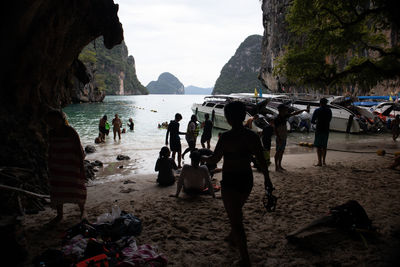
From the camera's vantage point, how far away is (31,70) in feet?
16.7

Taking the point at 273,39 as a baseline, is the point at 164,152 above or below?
below

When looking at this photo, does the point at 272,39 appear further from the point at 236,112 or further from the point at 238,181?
the point at 238,181

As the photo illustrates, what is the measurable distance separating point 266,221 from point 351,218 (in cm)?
122

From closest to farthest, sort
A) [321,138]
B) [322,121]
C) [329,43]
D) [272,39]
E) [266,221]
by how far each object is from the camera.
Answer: [266,221]
[329,43]
[322,121]
[321,138]
[272,39]

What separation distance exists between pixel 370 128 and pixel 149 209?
64.4ft

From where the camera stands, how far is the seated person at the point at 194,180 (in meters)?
5.24

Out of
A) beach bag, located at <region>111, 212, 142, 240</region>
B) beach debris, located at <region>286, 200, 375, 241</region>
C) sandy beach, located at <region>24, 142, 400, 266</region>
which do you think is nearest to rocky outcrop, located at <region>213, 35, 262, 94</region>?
sandy beach, located at <region>24, 142, 400, 266</region>

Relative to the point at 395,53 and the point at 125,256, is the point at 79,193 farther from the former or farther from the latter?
the point at 395,53

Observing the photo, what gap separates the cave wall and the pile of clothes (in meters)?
2.08

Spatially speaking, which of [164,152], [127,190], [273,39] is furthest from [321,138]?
[273,39]

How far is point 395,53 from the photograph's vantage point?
20.1 ft

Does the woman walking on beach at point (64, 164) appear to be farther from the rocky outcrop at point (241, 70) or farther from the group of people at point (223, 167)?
the rocky outcrop at point (241, 70)

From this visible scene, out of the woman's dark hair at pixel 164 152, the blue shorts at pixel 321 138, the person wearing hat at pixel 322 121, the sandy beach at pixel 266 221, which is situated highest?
the person wearing hat at pixel 322 121

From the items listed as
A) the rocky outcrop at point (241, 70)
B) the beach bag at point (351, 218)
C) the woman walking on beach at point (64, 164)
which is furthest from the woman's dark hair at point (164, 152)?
the rocky outcrop at point (241, 70)
